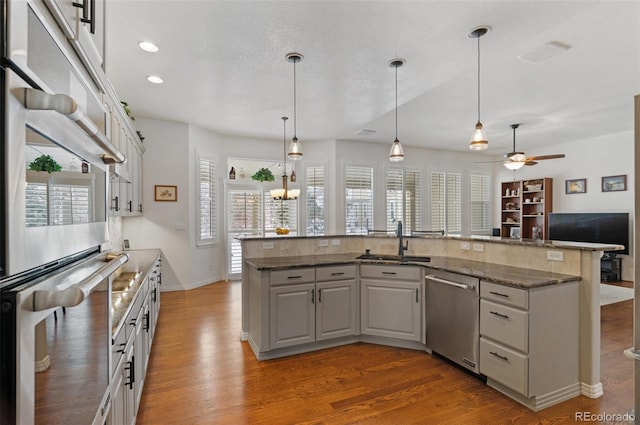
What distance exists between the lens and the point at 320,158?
7434 mm

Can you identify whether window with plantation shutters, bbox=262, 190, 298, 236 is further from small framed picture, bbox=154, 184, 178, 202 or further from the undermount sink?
the undermount sink

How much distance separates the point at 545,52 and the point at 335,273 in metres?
3.14

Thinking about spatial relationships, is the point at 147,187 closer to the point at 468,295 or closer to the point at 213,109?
the point at 213,109

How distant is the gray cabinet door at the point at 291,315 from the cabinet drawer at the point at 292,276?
48 mm

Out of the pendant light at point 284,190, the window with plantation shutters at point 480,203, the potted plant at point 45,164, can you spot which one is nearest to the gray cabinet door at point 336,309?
the pendant light at point 284,190

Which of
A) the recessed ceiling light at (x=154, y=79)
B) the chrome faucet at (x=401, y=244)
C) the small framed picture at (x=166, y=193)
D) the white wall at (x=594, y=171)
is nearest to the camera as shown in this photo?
the chrome faucet at (x=401, y=244)

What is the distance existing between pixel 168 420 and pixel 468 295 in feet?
8.15

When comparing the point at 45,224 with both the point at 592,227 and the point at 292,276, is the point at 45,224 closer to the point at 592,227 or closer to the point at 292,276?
the point at 292,276

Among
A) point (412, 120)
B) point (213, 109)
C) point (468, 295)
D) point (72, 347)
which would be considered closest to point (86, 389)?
point (72, 347)

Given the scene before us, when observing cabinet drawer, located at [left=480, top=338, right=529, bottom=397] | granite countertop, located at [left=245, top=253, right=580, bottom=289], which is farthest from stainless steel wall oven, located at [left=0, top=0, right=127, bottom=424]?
cabinet drawer, located at [left=480, top=338, right=529, bottom=397]

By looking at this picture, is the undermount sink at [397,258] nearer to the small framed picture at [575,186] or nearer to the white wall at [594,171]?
the white wall at [594,171]

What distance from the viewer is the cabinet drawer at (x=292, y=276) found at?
3.09m

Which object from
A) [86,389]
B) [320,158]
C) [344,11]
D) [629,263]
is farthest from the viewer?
[320,158]

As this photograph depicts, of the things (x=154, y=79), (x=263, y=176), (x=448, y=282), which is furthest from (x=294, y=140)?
(x=263, y=176)
